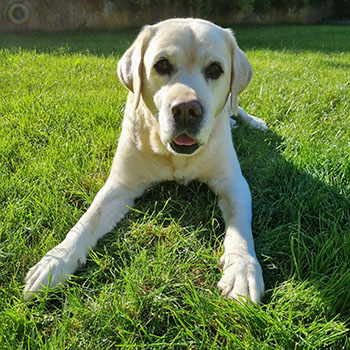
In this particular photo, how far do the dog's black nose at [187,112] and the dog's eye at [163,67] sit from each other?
0.39 metres

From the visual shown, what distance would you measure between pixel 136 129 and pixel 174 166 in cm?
38

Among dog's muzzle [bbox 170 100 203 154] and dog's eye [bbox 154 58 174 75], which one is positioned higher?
dog's eye [bbox 154 58 174 75]

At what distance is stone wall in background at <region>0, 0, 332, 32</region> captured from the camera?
10609 millimetres

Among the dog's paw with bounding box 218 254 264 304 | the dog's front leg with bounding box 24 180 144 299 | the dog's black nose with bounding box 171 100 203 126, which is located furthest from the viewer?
the dog's black nose with bounding box 171 100 203 126

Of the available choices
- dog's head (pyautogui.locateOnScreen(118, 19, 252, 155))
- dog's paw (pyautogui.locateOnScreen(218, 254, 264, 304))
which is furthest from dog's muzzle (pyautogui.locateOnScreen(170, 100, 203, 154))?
dog's paw (pyautogui.locateOnScreen(218, 254, 264, 304))

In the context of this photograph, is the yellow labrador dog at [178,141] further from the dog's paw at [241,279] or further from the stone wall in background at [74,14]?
the stone wall in background at [74,14]

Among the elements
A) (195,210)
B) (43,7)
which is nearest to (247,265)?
(195,210)

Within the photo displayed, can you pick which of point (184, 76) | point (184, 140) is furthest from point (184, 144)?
point (184, 76)

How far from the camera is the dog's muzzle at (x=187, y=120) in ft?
6.01

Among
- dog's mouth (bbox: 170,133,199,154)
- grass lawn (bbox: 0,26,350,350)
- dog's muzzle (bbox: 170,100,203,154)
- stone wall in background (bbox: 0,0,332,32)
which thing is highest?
dog's muzzle (bbox: 170,100,203,154)

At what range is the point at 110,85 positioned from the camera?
4633 millimetres

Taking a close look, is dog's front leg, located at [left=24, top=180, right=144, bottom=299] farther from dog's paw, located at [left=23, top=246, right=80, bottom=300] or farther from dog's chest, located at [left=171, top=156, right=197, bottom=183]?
dog's chest, located at [left=171, top=156, right=197, bottom=183]

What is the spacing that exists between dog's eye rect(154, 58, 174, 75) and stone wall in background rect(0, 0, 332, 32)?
1064cm

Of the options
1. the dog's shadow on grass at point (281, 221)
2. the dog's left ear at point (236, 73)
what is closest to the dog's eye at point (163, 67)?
the dog's left ear at point (236, 73)
